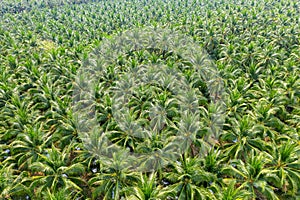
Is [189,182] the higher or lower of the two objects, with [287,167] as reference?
higher

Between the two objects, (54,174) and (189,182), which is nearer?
(189,182)

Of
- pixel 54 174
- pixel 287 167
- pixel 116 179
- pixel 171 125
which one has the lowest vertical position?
pixel 287 167

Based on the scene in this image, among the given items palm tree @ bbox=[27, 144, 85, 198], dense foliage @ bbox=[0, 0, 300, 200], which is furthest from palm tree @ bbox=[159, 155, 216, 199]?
palm tree @ bbox=[27, 144, 85, 198]

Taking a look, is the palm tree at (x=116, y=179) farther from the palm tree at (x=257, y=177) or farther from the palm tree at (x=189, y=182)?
the palm tree at (x=257, y=177)

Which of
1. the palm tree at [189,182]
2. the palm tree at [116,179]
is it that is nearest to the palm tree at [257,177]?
the palm tree at [189,182]

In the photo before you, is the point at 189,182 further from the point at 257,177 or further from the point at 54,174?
the point at 54,174

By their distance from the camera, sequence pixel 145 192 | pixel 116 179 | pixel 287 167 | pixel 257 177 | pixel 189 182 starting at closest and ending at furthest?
pixel 145 192 → pixel 257 177 → pixel 189 182 → pixel 116 179 → pixel 287 167

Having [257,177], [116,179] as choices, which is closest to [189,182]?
[257,177]

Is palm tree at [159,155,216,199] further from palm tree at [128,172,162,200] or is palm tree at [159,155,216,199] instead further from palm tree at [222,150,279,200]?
palm tree at [222,150,279,200]

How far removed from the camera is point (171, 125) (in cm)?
3100

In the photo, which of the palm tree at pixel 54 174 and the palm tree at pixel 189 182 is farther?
the palm tree at pixel 54 174

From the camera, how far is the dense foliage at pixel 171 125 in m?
23.5

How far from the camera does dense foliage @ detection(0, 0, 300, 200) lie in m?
23.5

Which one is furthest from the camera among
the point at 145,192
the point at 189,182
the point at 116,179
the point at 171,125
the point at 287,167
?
the point at 171,125
